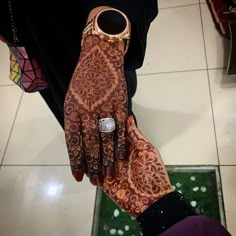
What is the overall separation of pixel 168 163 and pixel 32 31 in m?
0.61

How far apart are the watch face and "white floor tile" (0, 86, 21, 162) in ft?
2.80

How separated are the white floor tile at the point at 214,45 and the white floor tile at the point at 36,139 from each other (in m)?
0.67

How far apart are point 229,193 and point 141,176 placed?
48 cm

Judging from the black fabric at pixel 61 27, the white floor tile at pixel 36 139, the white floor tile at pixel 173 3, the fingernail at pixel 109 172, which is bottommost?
the white floor tile at pixel 36 139

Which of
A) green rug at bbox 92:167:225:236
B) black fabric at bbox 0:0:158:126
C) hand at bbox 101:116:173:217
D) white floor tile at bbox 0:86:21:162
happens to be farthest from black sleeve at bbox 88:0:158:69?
white floor tile at bbox 0:86:21:162

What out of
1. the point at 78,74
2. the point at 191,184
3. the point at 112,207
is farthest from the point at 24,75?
the point at 191,184

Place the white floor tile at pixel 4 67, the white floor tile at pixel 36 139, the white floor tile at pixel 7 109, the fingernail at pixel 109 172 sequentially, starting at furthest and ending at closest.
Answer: the white floor tile at pixel 4 67
the white floor tile at pixel 7 109
the white floor tile at pixel 36 139
the fingernail at pixel 109 172

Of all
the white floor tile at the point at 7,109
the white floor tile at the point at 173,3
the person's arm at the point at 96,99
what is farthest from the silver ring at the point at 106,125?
the white floor tile at the point at 173,3

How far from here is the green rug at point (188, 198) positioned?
2.90ft

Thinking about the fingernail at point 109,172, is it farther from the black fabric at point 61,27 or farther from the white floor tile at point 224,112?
the white floor tile at point 224,112

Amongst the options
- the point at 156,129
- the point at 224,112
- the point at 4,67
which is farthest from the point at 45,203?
the point at 4,67

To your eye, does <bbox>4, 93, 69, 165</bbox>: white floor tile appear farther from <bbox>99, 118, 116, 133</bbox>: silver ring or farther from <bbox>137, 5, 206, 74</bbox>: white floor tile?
<bbox>99, 118, 116, 133</bbox>: silver ring

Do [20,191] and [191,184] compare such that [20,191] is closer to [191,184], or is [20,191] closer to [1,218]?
[1,218]

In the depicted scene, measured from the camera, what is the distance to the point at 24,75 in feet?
2.40
